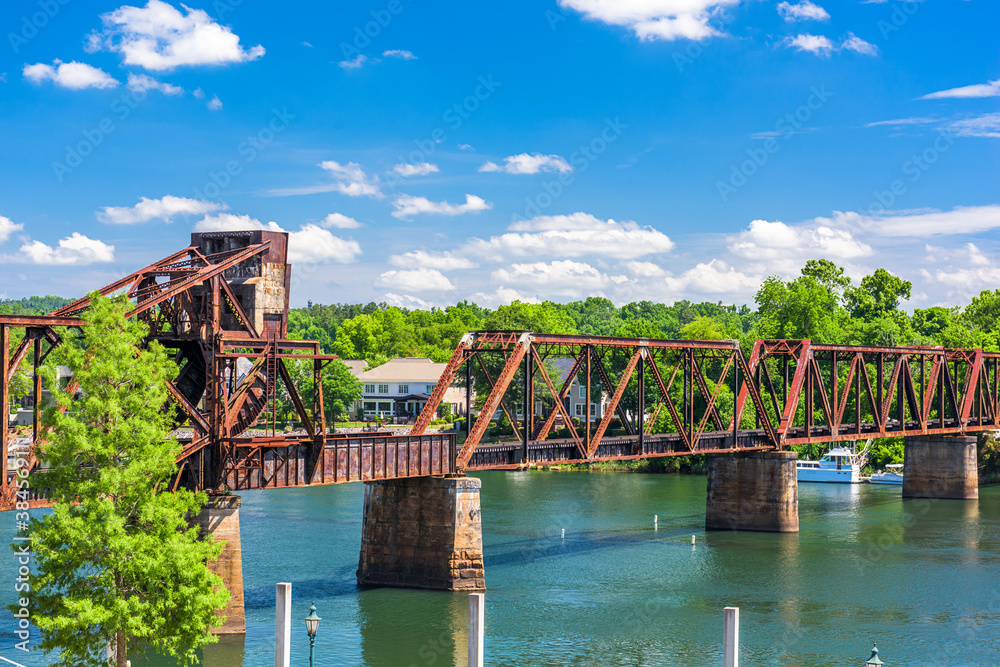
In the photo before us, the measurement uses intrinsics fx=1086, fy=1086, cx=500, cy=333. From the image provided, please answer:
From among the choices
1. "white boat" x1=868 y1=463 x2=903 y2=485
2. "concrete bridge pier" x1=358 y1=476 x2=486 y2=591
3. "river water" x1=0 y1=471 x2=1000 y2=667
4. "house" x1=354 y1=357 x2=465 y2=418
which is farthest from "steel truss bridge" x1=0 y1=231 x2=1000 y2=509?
"house" x1=354 y1=357 x2=465 y2=418

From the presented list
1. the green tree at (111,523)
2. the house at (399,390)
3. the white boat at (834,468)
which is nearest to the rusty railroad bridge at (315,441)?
the green tree at (111,523)

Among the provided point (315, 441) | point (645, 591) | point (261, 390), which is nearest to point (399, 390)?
point (645, 591)

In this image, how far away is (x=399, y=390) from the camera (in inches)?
6097

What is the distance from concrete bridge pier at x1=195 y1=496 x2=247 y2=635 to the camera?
3831 centimetres

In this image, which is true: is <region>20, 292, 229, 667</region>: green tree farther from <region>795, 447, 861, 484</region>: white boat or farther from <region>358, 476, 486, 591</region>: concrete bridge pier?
<region>795, 447, 861, 484</region>: white boat

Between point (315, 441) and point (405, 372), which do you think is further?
point (405, 372)

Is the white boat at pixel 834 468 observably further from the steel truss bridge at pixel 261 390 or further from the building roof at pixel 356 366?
the building roof at pixel 356 366

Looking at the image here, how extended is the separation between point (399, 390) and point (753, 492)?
89201mm

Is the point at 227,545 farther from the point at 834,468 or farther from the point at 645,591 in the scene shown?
the point at 834,468

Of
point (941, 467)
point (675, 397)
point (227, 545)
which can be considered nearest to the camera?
point (227, 545)

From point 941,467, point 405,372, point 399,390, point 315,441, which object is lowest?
point 941,467

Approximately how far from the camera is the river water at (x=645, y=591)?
4094cm

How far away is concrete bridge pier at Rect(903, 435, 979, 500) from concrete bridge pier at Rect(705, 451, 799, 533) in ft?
94.9

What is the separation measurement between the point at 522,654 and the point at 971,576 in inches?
1185
